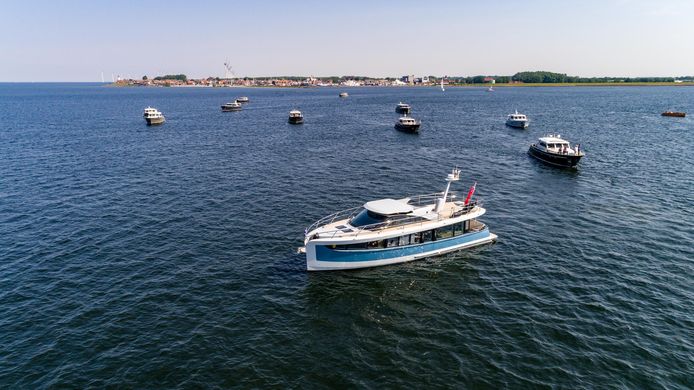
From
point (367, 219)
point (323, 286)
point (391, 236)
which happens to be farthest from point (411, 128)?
point (323, 286)

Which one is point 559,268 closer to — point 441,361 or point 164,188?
point 441,361

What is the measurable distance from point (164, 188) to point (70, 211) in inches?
479

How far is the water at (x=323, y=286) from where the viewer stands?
2302 cm

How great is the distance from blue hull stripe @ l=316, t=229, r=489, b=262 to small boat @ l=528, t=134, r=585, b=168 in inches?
1579

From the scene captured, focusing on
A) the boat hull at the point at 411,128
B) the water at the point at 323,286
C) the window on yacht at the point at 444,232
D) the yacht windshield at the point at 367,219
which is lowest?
the water at the point at 323,286

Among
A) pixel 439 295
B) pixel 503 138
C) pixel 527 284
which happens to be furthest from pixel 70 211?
pixel 503 138

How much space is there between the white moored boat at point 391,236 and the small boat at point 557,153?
123 feet

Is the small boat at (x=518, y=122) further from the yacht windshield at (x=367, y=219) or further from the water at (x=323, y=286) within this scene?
the yacht windshield at (x=367, y=219)

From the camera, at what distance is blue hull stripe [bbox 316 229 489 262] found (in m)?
33.0

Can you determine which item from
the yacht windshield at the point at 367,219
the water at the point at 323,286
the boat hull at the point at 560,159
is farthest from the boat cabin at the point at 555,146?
the yacht windshield at the point at 367,219

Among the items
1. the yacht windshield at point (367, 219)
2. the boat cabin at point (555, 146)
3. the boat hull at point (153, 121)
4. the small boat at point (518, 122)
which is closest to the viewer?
the yacht windshield at point (367, 219)

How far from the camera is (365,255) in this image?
33.5 metres

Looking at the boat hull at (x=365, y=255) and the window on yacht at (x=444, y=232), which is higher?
the window on yacht at (x=444, y=232)

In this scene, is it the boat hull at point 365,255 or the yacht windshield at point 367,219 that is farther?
the yacht windshield at point 367,219
